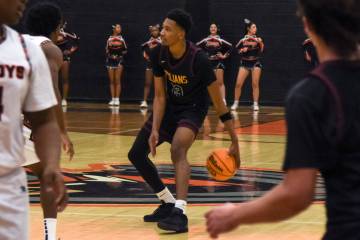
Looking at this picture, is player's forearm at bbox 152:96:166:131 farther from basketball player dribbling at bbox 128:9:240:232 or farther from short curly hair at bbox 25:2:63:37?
short curly hair at bbox 25:2:63:37

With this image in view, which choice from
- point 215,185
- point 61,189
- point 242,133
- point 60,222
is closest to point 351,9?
point 61,189

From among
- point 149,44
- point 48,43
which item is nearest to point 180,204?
point 48,43

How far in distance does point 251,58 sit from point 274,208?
68.5 ft

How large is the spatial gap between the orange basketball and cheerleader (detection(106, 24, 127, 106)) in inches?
684

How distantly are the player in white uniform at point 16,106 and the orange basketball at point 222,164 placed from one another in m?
4.03

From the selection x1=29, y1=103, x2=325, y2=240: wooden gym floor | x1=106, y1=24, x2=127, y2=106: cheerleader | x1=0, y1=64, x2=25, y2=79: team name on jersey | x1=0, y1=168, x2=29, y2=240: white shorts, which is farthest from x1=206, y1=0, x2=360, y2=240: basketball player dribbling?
x1=106, y1=24, x2=127, y2=106: cheerleader

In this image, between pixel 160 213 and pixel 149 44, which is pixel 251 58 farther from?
pixel 160 213

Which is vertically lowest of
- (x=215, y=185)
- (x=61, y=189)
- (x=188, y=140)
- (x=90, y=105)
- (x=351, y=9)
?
(x=90, y=105)

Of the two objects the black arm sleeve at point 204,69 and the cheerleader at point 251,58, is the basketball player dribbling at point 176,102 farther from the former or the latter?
the cheerleader at point 251,58

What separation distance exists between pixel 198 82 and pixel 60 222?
71.4 inches

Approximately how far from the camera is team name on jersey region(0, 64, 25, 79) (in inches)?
150

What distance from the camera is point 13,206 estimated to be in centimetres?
384

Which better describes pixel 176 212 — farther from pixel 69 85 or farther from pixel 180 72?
pixel 69 85

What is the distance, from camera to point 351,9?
120 inches
